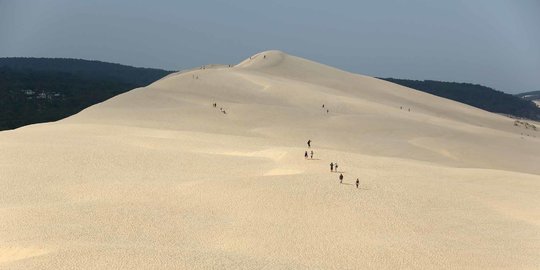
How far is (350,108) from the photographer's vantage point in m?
64.3

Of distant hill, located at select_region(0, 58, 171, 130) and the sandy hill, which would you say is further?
distant hill, located at select_region(0, 58, 171, 130)

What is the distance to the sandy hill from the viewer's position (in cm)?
1552

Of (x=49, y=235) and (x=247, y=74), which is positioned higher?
(x=247, y=74)

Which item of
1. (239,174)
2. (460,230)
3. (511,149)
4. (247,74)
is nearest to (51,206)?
(239,174)

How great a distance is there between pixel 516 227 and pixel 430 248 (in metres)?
5.19

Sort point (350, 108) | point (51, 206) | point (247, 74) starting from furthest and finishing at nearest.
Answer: point (247, 74)
point (350, 108)
point (51, 206)

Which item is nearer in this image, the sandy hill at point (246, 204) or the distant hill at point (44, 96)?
the sandy hill at point (246, 204)

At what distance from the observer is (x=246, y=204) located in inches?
818

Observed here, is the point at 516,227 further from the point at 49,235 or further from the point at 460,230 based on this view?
the point at 49,235

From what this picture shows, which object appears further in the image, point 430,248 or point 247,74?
point 247,74

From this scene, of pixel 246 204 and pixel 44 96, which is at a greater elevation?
pixel 44 96

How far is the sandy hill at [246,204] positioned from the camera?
15523 millimetres

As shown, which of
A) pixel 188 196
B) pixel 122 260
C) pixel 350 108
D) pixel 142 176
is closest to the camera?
pixel 122 260

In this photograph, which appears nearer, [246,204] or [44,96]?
[246,204]
